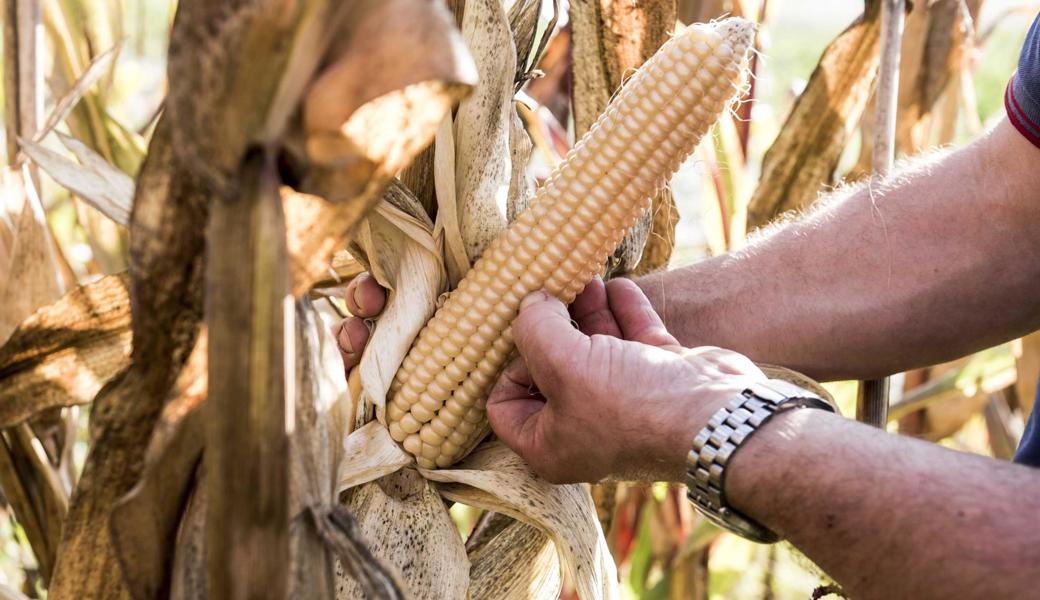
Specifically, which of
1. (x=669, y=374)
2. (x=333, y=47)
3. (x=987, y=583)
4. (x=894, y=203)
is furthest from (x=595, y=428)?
(x=894, y=203)

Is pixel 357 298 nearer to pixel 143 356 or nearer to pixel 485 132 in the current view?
pixel 485 132

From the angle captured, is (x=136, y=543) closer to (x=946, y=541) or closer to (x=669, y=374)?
(x=669, y=374)

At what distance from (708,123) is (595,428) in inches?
13.1

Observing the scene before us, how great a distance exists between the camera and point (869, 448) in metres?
0.78

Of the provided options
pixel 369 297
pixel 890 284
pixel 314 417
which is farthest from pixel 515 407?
pixel 890 284

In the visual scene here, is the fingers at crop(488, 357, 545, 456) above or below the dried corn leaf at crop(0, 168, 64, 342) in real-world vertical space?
below

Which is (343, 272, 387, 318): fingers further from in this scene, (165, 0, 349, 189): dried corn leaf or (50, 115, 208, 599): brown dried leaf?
(165, 0, 349, 189): dried corn leaf

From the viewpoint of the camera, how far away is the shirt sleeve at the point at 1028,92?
112 cm

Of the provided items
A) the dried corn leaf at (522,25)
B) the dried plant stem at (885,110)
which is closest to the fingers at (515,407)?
the dried corn leaf at (522,25)

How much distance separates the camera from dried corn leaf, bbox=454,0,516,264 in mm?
951

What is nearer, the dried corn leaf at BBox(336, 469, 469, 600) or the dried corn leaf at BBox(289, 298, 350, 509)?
the dried corn leaf at BBox(289, 298, 350, 509)

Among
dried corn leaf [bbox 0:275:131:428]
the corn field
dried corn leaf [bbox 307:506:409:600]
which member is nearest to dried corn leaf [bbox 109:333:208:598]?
the corn field

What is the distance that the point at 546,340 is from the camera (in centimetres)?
90

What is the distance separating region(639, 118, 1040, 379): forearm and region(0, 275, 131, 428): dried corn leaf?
69 cm
